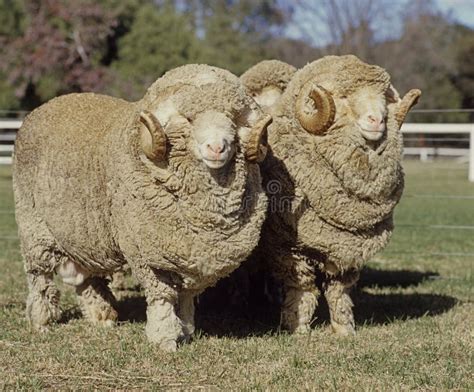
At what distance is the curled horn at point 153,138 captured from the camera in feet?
16.5

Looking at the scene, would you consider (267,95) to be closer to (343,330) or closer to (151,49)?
(343,330)

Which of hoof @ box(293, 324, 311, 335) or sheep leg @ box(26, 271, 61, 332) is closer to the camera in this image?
hoof @ box(293, 324, 311, 335)

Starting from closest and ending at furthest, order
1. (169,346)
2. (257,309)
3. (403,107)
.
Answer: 1. (169,346)
2. (403,107)
3. (257,309)

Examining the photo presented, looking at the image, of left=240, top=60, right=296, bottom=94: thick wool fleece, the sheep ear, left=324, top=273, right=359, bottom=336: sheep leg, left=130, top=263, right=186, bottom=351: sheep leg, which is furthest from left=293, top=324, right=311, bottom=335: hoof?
left=240, top=60, right=296, bottom=94: thick wool fleece

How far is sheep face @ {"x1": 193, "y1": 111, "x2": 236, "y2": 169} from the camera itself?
496 centimetres

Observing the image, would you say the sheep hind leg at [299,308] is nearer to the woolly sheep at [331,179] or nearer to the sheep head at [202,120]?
the woolly sheep at [331,179]

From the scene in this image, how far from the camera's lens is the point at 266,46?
4097 centimetres

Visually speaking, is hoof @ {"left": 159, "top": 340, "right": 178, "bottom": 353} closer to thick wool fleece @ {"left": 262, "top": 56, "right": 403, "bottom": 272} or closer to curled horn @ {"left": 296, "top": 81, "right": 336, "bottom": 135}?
thick wool fleece @ {"left": 262, "top": 56, "right": 403, "bottom": 272}

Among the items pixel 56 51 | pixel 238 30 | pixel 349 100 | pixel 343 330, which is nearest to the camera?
pixel 349 100

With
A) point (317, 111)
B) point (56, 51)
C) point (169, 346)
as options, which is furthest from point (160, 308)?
point (56, 51)

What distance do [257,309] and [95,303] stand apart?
1.26m

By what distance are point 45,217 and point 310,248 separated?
1.78 metres

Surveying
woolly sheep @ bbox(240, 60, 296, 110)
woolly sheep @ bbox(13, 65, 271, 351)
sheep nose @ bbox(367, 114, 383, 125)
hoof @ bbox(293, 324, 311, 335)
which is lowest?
hoof @ bbox(293, 324, 311, 335)

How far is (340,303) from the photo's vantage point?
607cm
